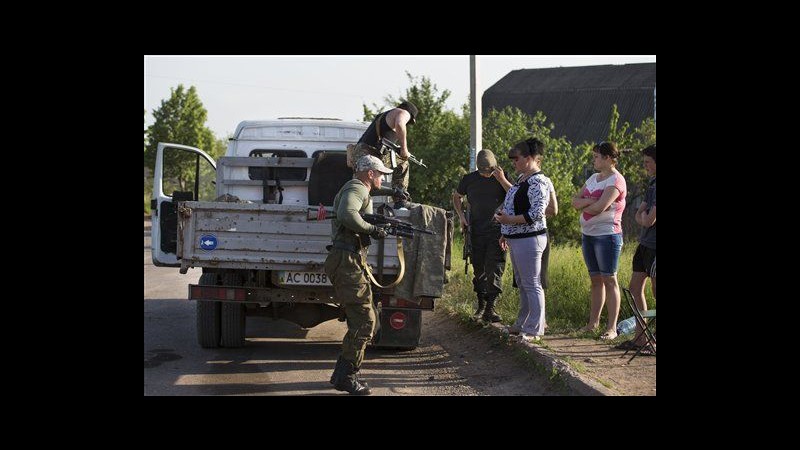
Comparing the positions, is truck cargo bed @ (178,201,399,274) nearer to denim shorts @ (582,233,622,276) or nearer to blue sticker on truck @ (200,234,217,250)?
blue sticker on truck @ (200,234,217,250)

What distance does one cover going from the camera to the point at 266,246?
7.84 meters

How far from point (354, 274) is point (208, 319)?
2520 millimetres

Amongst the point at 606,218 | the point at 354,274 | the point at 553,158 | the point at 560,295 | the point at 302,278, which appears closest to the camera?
the point at 354,274

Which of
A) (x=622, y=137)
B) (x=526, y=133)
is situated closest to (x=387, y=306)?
(x=526, y=133)

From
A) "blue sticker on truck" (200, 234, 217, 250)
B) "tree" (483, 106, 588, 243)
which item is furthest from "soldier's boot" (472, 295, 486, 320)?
"tree" (483, 106, 588, 243)

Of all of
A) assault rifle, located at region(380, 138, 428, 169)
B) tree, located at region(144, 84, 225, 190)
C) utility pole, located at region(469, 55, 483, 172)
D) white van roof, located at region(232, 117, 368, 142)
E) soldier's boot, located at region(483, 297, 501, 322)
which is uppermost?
tree, located at region(144, 84, 225, 190)

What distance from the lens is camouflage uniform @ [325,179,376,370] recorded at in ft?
22.1

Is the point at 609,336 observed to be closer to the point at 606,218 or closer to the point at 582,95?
the point at 606,218

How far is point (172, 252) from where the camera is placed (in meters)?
9.53

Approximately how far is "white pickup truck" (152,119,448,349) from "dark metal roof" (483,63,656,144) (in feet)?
110

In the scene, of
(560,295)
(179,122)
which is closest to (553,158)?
(560,295)

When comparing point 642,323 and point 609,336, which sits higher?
point 642,323
